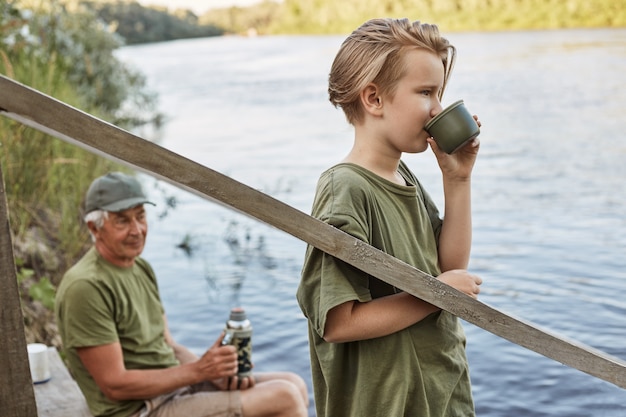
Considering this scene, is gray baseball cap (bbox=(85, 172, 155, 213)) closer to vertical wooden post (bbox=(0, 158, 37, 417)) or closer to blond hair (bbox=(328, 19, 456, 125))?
vertical wooden post (bbox=(0, 158, 37, 417))

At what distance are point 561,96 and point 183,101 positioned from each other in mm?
10840

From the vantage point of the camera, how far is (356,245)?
1833mm

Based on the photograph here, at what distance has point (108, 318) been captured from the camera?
3355 millimetres

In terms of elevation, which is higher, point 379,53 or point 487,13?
point 487,13

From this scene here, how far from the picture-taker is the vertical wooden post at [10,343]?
191 centimetres

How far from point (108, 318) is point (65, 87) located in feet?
18.2

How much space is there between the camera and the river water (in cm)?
585

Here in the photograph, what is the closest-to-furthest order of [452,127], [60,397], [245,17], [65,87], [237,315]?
[452,127] < [60,397] < [237,315] < [65,87] < [245,17]

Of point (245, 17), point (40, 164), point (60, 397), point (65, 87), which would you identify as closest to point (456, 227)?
point (60, 397)

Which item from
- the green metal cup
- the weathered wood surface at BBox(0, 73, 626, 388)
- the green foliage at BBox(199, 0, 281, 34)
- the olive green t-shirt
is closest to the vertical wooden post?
the weathered wood surface at BBox(0, 73, 626, 388)

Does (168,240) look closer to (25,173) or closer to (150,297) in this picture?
(25,173)

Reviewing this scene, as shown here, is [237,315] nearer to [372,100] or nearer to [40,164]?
[372,100]

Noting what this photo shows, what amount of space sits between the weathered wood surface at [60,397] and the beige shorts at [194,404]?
0.77 ft

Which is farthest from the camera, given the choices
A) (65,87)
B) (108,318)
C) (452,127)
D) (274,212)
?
(65,87)
